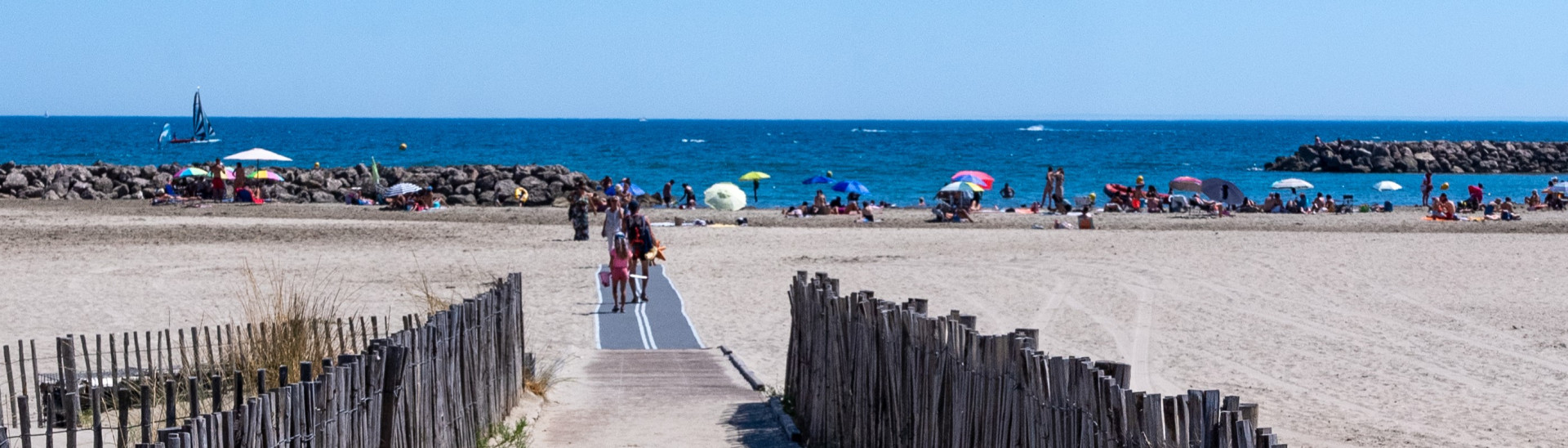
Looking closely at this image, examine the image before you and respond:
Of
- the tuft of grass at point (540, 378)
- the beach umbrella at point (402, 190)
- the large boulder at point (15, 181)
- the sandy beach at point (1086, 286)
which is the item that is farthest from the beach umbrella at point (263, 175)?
the tuft of grass at point (540, 378)

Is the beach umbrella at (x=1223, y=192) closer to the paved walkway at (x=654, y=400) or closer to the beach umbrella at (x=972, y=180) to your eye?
the beach umbrella at (x=972, y=180)

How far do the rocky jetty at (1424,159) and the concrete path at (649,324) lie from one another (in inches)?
2421

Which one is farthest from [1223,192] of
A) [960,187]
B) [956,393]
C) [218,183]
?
[956,393]

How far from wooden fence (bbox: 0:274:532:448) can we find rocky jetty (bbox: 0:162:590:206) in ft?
90.0

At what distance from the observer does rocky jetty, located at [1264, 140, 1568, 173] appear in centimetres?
6925

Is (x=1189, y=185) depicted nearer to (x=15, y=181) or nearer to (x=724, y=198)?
(x=724, y=198)

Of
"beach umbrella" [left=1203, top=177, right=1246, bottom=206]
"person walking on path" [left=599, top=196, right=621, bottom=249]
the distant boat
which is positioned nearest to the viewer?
"person walking on path" [left=599, top=196, right=621, bottom=249]

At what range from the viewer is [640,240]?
44.2 ft

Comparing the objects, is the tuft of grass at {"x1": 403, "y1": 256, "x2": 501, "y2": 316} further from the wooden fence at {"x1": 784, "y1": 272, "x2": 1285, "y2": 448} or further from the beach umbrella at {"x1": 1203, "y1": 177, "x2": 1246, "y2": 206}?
the beach umbrella at {"x1": 1203, "y1": 177, "x2": 1246, "y2": 206}

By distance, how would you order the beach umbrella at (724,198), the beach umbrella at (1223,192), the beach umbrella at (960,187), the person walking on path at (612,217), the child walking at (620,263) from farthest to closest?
1. the beach umbrella at (1223,192)
2. the beach umbrella at (960,187)
3. the beach umbrella at (724,198)
4. the person walking on path at (612,217)
5. the child walking at (620,263)

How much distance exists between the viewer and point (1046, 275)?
17.5 meters

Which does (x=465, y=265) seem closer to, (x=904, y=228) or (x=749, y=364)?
(x=749, y=364)

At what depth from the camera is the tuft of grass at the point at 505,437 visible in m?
7.20

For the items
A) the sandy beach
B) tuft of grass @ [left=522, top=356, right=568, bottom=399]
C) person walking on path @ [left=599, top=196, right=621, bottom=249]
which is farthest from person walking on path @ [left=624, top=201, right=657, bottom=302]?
tuft of grass @ [left=522, top=356, right=568, bottom=399]
